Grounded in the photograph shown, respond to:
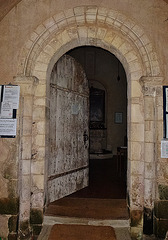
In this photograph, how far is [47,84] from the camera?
2.97 meters

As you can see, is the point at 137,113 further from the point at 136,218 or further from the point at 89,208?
the point at 89,208

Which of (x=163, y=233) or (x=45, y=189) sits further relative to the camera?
(x=45, y=189)

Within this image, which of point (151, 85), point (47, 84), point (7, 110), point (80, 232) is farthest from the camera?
point (47, 84)

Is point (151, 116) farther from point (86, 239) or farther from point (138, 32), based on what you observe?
point (86, 239)

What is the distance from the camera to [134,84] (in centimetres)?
285

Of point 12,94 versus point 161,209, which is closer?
point 161,209

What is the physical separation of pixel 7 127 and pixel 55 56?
127 cm

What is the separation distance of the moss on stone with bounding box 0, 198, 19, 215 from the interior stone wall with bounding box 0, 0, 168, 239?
3cm

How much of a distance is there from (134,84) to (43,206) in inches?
85.5

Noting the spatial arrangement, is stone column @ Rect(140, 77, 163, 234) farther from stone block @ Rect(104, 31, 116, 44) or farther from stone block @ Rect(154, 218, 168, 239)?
stone block @ Rect(104, 31, 116, 44)

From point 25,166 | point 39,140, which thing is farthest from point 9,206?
point 39,140

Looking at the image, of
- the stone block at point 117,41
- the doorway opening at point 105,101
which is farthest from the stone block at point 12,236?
the doorway opening at point 105,101

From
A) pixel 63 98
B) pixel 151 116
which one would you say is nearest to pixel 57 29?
pixel 63 98

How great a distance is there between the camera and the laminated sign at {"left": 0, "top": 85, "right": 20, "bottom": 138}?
2830 mm
